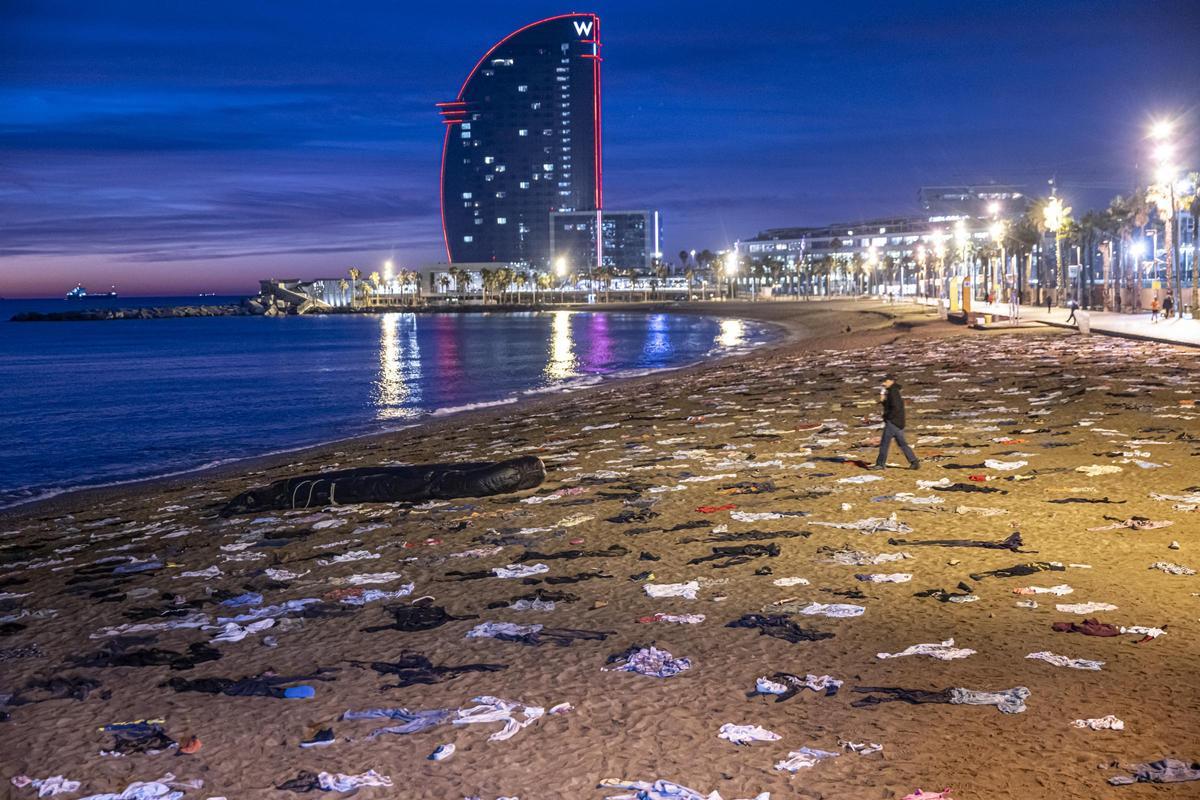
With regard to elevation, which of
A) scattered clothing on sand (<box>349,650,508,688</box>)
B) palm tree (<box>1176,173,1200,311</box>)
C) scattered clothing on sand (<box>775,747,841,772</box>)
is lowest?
scattered clothing on sand (<box>775,747,841,772</box>)

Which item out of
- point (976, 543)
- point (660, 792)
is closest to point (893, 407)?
point (976, 543)

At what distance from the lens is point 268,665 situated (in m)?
7.01

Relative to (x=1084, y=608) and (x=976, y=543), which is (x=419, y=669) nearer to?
(x=1084, y=608)

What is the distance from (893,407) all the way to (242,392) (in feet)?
116

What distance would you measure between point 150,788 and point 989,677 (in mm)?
4597

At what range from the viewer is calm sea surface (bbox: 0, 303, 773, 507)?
24.9 meters

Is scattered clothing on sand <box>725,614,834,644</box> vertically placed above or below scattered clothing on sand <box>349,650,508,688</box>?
above

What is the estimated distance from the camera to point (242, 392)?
4281 centimetres

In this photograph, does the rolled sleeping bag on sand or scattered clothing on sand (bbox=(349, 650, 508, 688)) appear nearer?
scattered clothing on sand (bbox=(349, 650, 508, 688))

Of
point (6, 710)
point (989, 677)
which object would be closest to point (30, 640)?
point (6, 710)

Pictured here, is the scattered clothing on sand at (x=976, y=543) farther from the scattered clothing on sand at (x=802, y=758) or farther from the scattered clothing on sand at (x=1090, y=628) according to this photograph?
the scattered clothing on sand at (x=802, y=758)

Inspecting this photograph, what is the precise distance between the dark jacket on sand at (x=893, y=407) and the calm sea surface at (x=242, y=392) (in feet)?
50.7

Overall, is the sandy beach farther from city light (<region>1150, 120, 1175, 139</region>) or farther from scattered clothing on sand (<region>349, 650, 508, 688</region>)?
city light (<region>1150, 120, 1175, 139</region>)

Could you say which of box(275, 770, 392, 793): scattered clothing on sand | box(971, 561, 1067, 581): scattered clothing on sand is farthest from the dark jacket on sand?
box(275, 770, 392, 793): scattered clothing on sand
